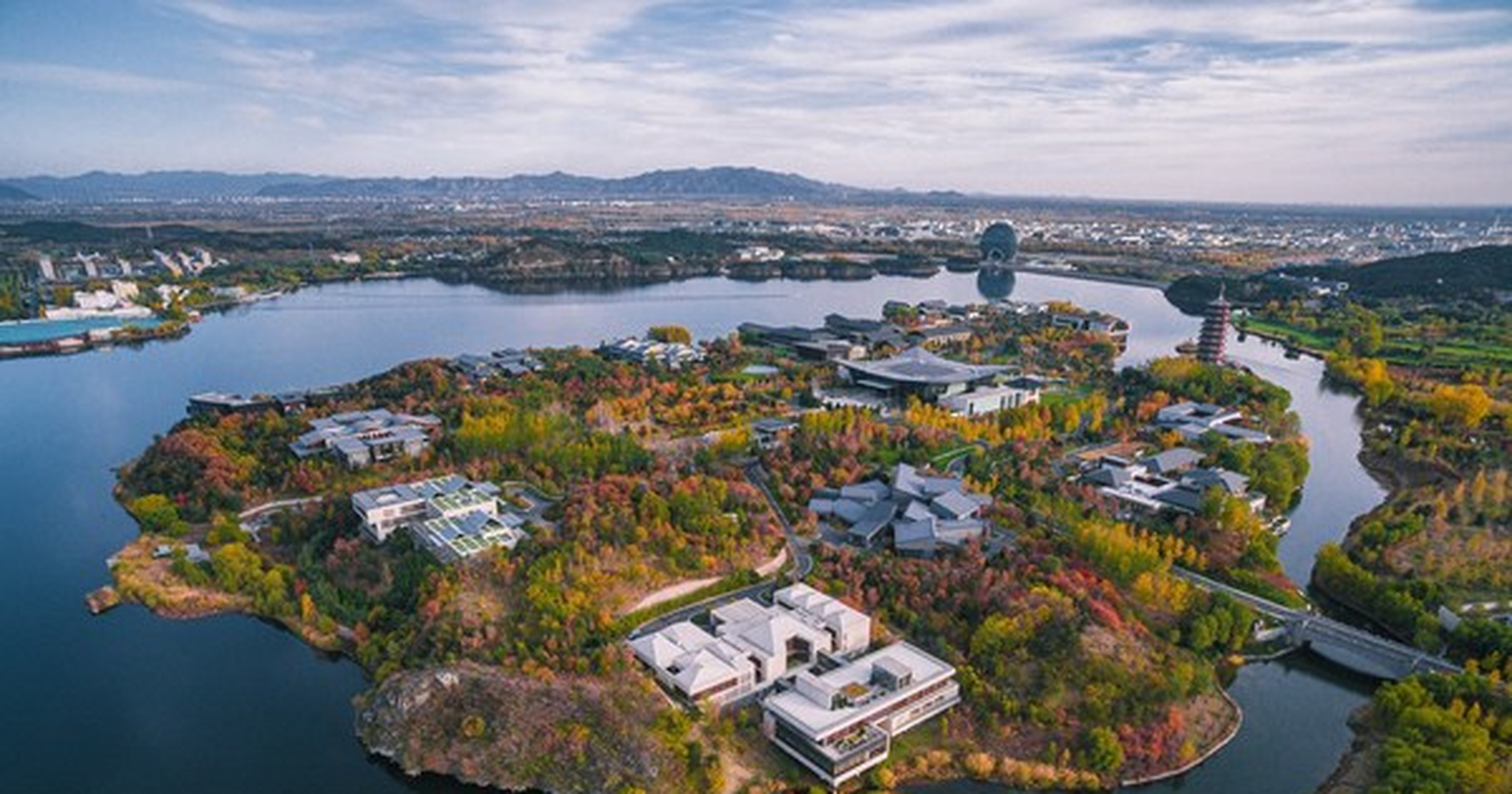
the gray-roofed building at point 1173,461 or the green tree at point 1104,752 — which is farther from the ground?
the gray-roofed building at point 1173,461

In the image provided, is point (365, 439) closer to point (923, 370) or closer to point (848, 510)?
point (848, 510)

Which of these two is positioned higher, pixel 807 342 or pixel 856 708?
pixel 807 342

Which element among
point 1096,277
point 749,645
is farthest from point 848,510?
point 1096,277

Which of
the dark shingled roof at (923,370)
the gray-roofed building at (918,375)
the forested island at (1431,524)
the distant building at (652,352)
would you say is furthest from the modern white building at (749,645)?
the distant building at (652,352)

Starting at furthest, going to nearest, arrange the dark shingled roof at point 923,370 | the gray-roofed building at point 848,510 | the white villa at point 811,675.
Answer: the dark shingled roof at point 923,370
the gray-roofed building at point 848,510
the white villa at point 811,675

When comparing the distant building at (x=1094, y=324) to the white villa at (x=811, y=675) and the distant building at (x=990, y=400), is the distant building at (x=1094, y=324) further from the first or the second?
the white villa at (x=811, y=675)

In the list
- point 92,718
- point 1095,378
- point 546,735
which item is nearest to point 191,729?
point 92,718
